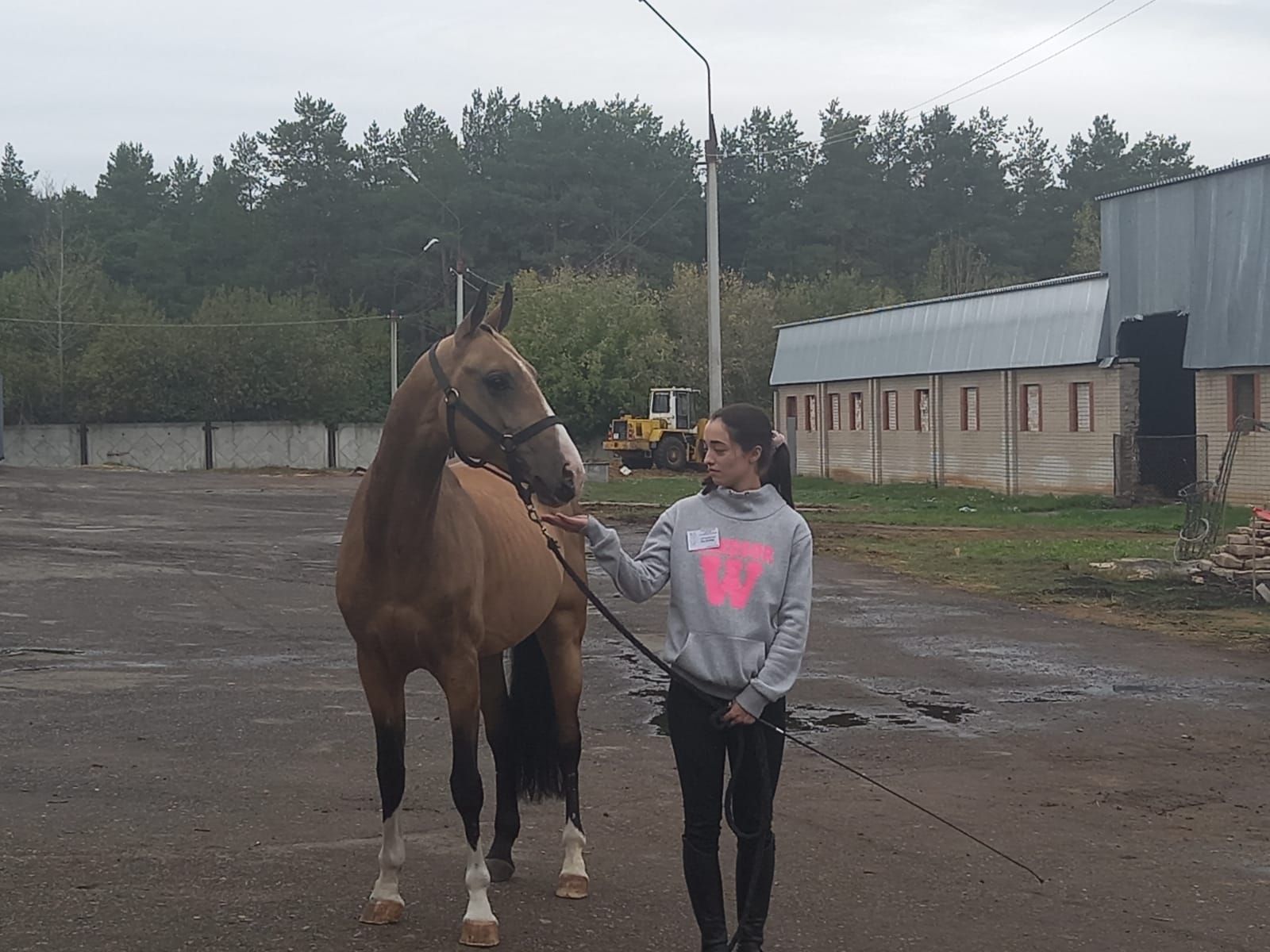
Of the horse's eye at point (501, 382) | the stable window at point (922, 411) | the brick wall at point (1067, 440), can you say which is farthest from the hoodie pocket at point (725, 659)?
the stable window at point (922, 411)

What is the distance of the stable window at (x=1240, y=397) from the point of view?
100 feet

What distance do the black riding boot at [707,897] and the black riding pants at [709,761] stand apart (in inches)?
1.5

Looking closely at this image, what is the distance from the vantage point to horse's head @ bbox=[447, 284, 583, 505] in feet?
17.3

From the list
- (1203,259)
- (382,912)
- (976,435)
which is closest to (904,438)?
(976,435)

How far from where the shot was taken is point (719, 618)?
492cm

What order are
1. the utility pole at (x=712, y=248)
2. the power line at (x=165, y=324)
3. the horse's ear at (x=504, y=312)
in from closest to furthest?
the horse's ear at (x=504, y=312)
the utility pole at (x=712, y=248)
the power line at (x=165, y=324)

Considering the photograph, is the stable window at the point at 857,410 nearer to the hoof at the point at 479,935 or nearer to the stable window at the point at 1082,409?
the stable window at the point at 1082,409

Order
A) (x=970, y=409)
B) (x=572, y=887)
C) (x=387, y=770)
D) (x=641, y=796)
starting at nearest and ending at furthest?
(x=387, y=770)
(x=572, y=887)
(x=641, y=796)
(x=970, y=409)

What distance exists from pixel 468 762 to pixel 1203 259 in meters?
29.2

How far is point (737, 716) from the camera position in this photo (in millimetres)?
4848

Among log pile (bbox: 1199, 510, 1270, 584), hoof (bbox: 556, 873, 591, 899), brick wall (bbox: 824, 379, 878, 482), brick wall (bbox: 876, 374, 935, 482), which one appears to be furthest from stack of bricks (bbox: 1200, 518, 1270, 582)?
brick wall (bbox: 824, 379, 878, 482)

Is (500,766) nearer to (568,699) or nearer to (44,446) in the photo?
(568,699)

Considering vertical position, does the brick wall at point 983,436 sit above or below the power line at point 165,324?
below

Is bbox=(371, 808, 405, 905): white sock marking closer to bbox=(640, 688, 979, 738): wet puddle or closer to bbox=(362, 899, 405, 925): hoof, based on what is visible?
bbox=(362, 899, 405, 925): hoof
